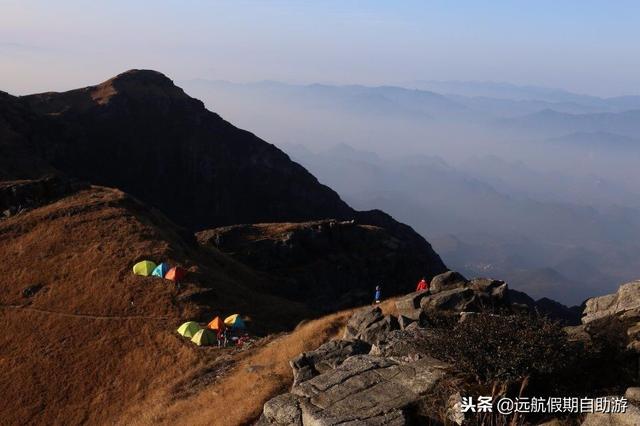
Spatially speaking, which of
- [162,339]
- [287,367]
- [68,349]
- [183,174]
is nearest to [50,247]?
[68,349]

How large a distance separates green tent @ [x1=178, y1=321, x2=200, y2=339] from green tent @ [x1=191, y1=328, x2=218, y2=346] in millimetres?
599

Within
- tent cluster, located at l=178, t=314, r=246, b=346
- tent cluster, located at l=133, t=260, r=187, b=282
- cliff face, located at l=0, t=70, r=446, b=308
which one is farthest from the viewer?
cliff face, located at l=0, t=70, r=446, b=308

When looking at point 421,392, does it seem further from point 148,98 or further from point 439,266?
point 148,98

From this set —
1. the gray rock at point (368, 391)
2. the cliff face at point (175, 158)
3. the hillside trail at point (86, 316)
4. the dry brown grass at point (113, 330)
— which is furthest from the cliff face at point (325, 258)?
the gray rock at point (368, 391)

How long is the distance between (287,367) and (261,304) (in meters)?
21.7

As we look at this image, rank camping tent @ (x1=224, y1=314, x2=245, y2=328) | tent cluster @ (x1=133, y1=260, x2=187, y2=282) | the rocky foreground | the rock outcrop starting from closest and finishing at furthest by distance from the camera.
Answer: the rocky foreground → the rock outcrop → camping tent @ (x1=224, y1=314, x2=245, y2=328) → tent cluster @ (x1=133, y1=260, x2=187, y2=282)

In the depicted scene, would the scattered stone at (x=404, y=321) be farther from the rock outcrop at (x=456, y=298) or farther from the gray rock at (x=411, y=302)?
the gray rock at (x=411, y=302)

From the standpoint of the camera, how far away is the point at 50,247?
155ft

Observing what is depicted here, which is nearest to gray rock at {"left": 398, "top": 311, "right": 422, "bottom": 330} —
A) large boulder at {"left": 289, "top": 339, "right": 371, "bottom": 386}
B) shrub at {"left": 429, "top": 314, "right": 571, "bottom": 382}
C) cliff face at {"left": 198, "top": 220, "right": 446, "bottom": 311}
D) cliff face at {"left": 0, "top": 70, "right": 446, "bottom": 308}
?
large boulder at {"left": 289, "top": 339, "right": 371, "bottom": 386}

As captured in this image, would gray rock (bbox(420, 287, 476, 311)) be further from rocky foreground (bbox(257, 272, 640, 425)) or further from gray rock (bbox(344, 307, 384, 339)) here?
rocky foreground (bbox(257, 272, 640, 425))

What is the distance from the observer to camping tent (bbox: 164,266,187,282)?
4238 centimetres

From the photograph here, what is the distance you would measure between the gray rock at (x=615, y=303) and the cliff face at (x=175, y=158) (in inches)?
3808

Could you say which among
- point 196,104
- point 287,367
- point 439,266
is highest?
point 196,104

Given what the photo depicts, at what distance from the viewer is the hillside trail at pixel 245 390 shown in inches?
847
